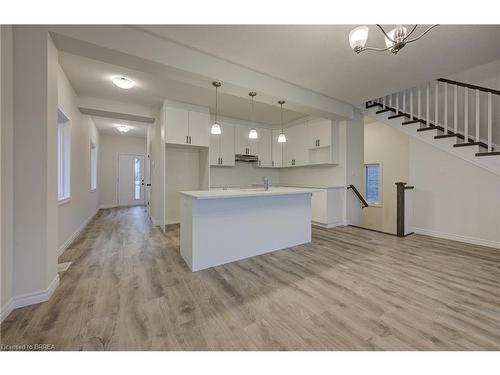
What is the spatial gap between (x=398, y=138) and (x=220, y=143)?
4.73 meters

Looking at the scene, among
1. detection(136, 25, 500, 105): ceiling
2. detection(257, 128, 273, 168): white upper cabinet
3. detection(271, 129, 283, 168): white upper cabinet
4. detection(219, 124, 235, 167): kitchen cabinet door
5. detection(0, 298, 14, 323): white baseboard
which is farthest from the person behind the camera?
detection(271, 129, 283, 168): white upper cabinet

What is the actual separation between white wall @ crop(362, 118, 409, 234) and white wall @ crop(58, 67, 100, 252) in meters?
7.03

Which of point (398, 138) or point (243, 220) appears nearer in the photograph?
point (243, 220)

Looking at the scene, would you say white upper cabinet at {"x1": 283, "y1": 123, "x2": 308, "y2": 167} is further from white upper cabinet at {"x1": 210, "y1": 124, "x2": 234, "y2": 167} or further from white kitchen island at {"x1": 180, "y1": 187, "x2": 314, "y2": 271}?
white kitchen island at {"x1": 180, "y1": 187, "x2": 314, "y2": 271}

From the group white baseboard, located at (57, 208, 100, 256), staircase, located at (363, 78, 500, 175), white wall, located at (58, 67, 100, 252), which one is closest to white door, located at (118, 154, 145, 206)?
white wall, located at (58, 67, 100, 252)

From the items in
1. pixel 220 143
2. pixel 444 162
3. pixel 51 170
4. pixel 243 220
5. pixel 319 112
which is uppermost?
pixel 319 112

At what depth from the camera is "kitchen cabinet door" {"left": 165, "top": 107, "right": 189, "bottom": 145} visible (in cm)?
417

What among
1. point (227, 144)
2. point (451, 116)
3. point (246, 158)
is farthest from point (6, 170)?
point (451, 116)

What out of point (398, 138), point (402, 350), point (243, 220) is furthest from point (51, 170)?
point (398, 138)

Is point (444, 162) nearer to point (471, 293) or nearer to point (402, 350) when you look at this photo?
point (471, 293)

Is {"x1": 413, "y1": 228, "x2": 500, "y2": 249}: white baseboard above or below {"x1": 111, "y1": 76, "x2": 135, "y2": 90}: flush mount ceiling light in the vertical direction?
below

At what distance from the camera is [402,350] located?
1296 mm

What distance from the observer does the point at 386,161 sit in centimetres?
579
